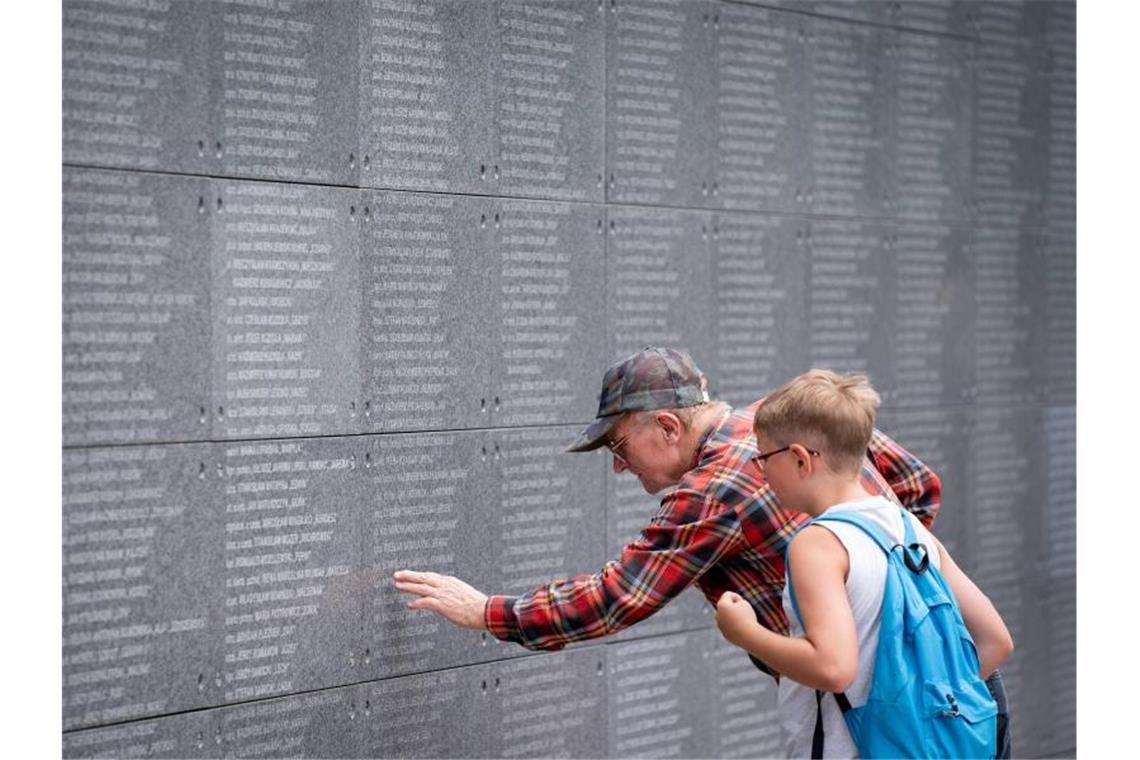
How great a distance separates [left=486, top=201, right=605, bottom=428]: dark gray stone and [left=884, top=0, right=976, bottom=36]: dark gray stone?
176 cm

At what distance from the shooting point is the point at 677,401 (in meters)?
4.21

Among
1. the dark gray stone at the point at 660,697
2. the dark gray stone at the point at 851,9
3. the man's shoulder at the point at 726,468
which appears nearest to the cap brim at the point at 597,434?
the man's shoulder at the point at 726,468

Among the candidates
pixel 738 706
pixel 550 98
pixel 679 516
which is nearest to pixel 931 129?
pixel 550 98

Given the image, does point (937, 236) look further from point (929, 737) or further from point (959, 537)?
point (929, 737)

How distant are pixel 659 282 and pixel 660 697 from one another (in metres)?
1.43

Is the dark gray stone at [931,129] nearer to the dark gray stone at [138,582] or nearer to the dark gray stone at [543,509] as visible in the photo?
the dark gray stone at [543,509]

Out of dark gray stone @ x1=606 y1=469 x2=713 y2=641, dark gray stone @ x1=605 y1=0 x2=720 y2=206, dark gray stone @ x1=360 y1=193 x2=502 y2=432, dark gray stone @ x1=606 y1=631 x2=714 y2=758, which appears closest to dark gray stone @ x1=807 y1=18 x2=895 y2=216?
dark gray stone @ x1=605 y1=0 x2=720 y2=206

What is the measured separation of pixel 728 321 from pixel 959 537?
1.58 m

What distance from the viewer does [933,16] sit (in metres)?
6.49

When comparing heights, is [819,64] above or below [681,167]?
above

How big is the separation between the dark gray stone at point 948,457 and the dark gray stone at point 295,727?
2638mm

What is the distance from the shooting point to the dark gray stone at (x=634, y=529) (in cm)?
545

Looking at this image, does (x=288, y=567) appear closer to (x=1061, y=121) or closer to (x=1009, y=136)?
(x=1009, y=136)

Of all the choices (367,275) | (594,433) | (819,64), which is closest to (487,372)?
(367,275)
